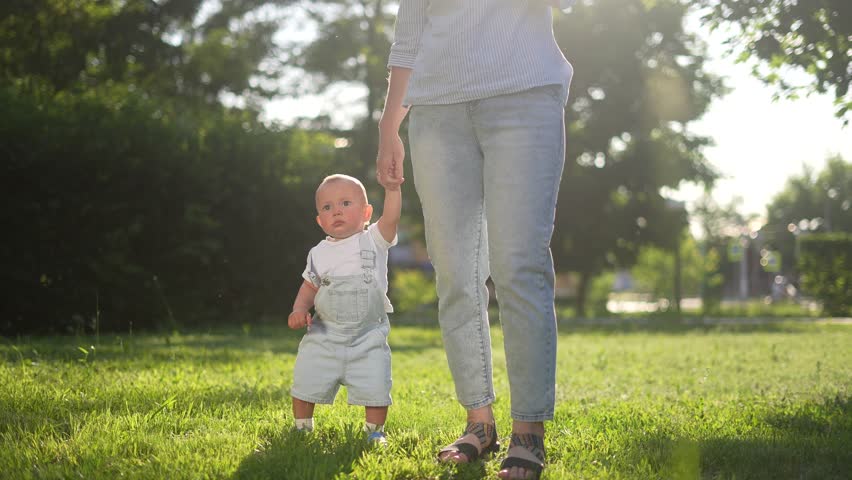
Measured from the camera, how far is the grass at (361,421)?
338 centimetres

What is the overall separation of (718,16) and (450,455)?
5.17 metres

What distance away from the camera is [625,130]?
25578 mm

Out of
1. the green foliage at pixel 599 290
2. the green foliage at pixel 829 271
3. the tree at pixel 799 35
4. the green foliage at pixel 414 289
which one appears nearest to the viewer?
the tree at pixel 799 35

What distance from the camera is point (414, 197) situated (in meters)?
26.9

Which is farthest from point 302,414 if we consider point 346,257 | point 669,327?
point 669,327

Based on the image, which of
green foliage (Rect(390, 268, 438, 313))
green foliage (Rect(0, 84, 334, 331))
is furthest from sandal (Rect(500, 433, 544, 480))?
green foliage (Rect(390, 268, 438, 313))

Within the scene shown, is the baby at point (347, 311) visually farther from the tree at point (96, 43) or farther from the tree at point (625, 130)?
the tree at point (625, 130)

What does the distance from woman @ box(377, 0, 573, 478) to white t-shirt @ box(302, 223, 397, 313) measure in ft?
1.40

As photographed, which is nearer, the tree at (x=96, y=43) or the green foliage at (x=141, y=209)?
the green foliage at (x=141, y=209)

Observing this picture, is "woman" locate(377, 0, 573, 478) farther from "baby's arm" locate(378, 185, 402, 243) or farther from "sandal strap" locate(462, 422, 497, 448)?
"baby's arm" locate(378, 185, 402, 243)

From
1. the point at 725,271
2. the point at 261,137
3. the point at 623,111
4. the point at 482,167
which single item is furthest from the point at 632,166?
the point at 725,271

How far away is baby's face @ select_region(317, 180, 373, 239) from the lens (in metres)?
4.04

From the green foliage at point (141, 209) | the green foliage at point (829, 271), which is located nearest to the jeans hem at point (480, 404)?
the green foliage at point (141, 209)

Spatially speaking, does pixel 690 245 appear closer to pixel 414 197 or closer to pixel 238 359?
pixel 414 197
